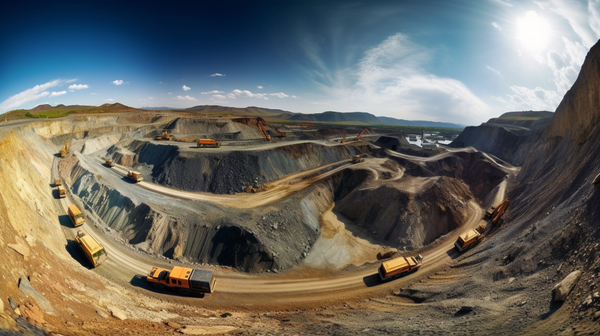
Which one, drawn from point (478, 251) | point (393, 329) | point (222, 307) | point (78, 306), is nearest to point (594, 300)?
point (393, 329)

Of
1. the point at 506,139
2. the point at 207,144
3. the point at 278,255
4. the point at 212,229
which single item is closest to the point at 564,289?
the point at 278,255

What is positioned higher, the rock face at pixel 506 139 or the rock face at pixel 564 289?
the rock face at pixel 506 139

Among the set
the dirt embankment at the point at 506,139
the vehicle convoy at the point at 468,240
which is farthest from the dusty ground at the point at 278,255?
the dirt embankment at the point at 506,139

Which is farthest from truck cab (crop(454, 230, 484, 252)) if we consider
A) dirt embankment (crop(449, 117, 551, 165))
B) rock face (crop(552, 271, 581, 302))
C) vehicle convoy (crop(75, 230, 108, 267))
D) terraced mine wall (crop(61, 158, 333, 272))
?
dirt embankment (crop(449, 117, 551, 165))

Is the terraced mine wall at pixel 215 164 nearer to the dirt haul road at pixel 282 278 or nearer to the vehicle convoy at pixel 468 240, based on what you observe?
the dirt haul road at pixel 282 278

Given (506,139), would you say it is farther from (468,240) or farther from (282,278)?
(282,278)

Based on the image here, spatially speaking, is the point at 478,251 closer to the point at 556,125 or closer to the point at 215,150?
the point at 556,125
